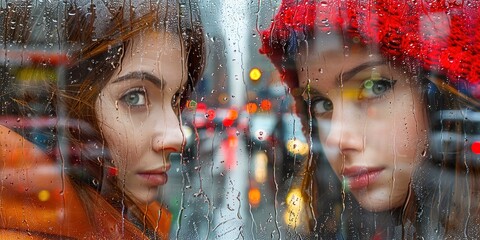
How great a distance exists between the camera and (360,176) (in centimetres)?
310

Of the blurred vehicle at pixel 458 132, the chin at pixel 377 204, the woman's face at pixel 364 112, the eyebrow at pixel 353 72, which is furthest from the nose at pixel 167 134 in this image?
the blurred vehicle at pixel 458 132

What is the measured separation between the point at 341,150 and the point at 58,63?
130cm

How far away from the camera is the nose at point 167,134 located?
3.05 meters

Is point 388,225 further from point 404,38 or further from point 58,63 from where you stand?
point 58,63

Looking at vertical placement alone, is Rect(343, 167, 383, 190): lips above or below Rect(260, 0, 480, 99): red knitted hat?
below

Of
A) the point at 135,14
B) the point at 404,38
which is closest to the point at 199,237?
the point at 135,14

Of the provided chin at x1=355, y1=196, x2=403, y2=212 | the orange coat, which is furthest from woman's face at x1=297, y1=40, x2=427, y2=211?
the orange coat

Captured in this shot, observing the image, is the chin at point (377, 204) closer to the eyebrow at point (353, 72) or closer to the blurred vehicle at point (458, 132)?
Answer: the blurred vehicle at point (458, 132)

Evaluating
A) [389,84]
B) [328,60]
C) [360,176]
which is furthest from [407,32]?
[360,176]

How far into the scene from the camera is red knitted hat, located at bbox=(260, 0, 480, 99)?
3037mm

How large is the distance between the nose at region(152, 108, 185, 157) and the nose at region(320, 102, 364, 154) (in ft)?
2.12

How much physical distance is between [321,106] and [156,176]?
794 millimetres

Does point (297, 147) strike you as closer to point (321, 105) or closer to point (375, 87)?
point (321, 105)

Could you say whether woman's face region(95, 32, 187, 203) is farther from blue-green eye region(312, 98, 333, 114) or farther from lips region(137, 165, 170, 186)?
blue-green eye region(312, 98, 333, 114)
